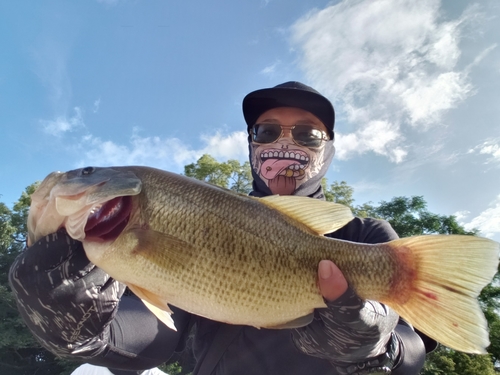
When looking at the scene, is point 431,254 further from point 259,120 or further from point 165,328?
point 259,120

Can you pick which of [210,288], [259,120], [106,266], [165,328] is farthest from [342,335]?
[259,120]

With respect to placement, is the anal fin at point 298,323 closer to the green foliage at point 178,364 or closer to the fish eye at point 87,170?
the fish eye at point 87,170

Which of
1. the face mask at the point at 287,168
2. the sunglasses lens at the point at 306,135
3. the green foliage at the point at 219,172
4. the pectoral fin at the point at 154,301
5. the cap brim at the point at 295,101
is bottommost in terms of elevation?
the pectoral fin at the point at 154,301

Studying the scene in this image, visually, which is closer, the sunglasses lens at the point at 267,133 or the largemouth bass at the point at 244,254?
the largemouth bass at the point at 244,254

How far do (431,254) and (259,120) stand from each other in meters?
2.40

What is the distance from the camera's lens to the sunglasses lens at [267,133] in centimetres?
348

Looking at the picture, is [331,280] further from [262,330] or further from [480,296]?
[480,296]

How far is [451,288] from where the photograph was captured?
1648 millimetres

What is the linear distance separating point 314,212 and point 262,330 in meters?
1.11

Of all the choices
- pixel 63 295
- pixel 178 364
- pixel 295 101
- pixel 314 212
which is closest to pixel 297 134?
pixel 295 101

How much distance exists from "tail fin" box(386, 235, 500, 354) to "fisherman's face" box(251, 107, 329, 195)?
1.76 m

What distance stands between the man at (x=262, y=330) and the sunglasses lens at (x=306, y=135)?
10 mm

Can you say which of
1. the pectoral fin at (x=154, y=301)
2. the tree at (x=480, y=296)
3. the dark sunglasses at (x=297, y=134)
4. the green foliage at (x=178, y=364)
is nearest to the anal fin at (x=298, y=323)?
the pectoral fin at (x=154, y=301)

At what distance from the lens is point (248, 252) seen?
5.87 ft
